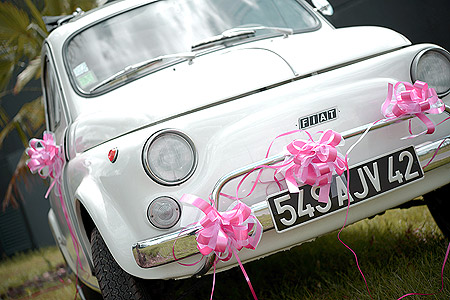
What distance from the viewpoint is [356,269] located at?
2.95 metres

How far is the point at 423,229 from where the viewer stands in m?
3.41

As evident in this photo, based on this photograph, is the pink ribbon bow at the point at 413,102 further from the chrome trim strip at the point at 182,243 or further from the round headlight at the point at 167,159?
the round headlight at the point at 167,159

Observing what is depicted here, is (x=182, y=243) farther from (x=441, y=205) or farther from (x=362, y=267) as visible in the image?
(x=441, y=205)

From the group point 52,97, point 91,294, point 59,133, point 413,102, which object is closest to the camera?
point 413,102

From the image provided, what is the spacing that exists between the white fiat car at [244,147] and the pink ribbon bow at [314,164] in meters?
0.03

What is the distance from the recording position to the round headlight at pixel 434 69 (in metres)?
2.31

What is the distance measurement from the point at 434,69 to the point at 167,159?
3.92ft

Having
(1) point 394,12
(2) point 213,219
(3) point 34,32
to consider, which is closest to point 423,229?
(2) point 213,219

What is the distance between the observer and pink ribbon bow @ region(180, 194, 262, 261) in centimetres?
190

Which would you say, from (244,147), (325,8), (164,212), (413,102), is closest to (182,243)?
(164,212)

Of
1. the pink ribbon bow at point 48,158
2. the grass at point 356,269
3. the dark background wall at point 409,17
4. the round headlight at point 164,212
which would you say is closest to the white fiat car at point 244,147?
the round headlight at point 164,212

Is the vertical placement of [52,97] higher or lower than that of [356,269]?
higher

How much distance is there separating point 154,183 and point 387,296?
1096mm

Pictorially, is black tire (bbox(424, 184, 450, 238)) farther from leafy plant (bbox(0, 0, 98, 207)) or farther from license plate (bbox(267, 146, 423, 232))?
leafy plant (bbox(0, 0, 98, 207))
